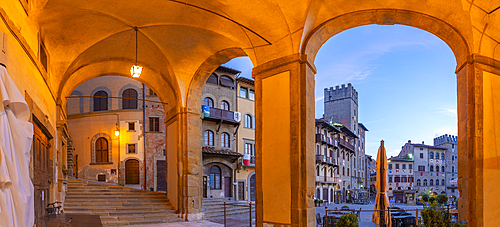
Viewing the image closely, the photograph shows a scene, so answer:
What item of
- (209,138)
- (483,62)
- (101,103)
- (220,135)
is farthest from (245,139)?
(483,62)

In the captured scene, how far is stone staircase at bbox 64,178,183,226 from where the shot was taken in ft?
41.3

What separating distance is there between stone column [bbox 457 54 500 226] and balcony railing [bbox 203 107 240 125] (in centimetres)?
1837

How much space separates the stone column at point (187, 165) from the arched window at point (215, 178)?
11.5 meters

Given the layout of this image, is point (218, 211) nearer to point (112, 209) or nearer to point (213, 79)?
point (112, 209)

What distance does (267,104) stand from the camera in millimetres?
8930

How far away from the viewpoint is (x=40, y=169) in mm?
8273

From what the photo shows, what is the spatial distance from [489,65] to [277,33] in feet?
15.4

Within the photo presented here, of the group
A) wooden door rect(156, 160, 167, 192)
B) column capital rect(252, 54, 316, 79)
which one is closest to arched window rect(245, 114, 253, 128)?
wooden door rect(156, 160, 167, 192)

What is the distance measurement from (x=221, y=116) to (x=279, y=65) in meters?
17.6

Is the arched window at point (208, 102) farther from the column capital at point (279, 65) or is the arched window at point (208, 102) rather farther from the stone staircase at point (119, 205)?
the column capital at point (279, 65)

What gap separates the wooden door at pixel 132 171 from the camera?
921 inches

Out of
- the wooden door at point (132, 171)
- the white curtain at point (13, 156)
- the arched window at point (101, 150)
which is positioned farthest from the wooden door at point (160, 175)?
the white curtain at point (13, 156)

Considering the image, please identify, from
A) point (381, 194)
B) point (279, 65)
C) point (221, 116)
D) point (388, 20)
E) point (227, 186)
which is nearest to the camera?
point (279, 65)

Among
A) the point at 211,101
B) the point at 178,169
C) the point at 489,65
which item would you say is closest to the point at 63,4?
the point at 178,169
